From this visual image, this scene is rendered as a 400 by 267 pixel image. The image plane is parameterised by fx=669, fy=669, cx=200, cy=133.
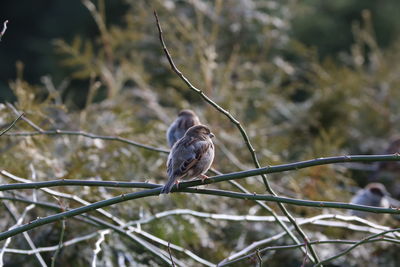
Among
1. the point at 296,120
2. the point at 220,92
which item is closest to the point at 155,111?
the point at 220,92

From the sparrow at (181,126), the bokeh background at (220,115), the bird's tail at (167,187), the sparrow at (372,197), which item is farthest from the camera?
the sparrow at (372,197)

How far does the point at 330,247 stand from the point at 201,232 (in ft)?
4.16

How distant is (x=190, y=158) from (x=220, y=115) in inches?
147

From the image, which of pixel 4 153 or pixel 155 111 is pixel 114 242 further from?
pixel 155 111

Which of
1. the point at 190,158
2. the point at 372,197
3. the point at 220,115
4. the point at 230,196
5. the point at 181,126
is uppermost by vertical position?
the point at 230,196

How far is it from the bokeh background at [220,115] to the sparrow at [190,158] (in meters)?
1.34

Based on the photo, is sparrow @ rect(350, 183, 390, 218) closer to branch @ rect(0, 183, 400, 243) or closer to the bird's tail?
the bird's tail

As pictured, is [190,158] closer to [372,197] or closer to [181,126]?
[181,126]

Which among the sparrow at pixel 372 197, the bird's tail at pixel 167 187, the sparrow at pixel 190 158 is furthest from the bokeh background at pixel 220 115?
the bird's tail at pixel 167 187

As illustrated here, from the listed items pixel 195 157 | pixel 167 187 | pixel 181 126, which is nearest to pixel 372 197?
pixel 181 126

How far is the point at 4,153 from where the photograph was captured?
4.96 meters

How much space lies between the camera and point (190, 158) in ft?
10.9

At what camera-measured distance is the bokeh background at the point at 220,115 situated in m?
5.07

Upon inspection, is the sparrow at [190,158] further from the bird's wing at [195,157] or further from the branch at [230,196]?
the branch at [230,196]
